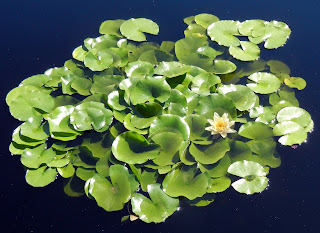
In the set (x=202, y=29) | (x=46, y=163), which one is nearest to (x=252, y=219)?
(x=46, y=163)

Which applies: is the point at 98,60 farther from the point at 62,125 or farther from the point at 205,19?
the point at 205,19

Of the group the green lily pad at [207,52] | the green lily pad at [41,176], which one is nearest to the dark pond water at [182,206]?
the green lily pad at [41,176]

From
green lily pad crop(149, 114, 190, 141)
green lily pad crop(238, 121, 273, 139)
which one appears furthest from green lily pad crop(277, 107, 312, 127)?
green lily pad crop(149, 114, 190, 141)

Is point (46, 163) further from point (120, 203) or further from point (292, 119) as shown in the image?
point (292, 119)

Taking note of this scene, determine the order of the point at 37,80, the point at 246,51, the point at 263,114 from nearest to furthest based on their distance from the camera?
the point at 263,114, the point at 37,80, the point at 246,51

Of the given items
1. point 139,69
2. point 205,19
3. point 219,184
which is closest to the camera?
point 219,184

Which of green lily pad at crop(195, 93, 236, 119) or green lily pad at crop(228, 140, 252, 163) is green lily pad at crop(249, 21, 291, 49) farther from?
green lily pad at crop(228, 140, 252, 163)

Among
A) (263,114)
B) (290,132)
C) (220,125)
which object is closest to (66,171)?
(220,125)
